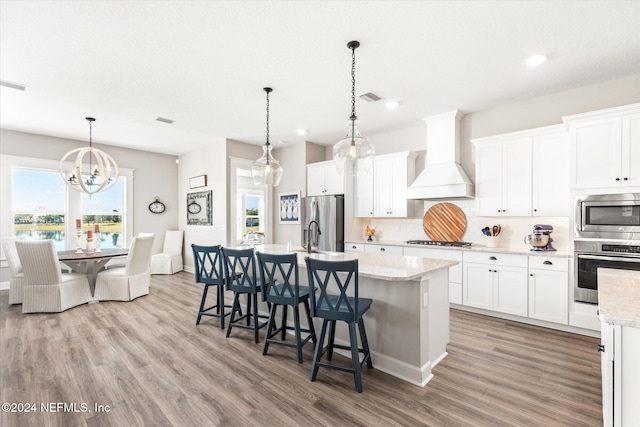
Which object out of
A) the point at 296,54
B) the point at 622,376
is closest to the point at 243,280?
the point at 296,54

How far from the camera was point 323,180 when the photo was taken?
5938 mm

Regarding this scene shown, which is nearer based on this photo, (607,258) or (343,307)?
(343,307)

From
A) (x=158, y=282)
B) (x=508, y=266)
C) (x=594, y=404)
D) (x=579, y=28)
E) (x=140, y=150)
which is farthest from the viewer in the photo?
(x=140, y=150)

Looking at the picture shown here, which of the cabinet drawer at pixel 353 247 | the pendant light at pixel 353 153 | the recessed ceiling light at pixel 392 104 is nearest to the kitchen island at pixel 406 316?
the pendant light at pixel 353 153

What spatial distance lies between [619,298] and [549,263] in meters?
2.23

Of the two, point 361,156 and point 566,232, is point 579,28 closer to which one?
point 361,156

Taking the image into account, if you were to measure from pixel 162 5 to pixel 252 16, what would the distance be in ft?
2.08

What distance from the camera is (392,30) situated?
2.57m

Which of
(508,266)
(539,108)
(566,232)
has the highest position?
(539,108)

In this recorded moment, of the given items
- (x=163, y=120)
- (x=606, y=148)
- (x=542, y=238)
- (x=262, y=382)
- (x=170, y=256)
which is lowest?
(x=262, y=382)

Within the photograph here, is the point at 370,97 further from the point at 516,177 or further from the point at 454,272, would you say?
the point at 454,272

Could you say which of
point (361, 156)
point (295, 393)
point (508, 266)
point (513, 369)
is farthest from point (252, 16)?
point (508, 266)

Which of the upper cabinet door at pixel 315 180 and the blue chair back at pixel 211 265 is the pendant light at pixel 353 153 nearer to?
the blue chair back at pixel 211 265

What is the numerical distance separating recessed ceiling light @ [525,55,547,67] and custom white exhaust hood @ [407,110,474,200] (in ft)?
4.31
